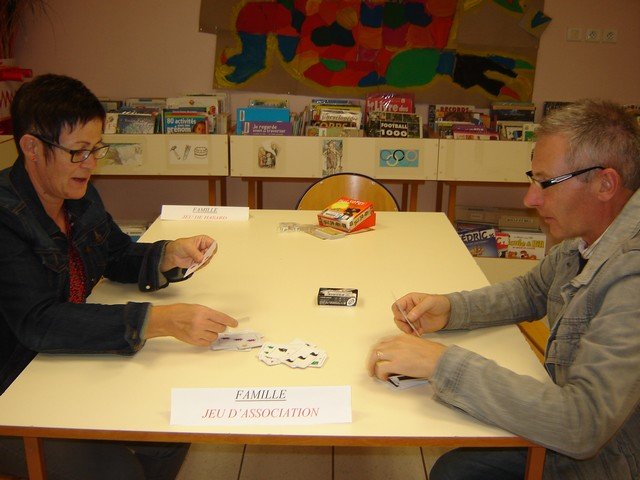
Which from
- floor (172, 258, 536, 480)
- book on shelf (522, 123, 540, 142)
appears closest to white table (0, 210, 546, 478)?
floor (172, 258, 536, 480)

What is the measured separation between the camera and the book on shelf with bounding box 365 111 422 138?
343cm

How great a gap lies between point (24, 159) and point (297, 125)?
2207 mm

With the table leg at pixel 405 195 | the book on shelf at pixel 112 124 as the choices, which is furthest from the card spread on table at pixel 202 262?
the table leg at pixel 405 195

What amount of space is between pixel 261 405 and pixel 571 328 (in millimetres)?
612

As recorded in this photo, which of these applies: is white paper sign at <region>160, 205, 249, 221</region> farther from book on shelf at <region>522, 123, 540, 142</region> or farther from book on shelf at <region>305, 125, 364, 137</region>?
book on shelf at <region>522, 123, 540, 142</region>

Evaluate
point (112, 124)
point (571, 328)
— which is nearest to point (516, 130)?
point (112, 124)

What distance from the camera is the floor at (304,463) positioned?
2.09 meters

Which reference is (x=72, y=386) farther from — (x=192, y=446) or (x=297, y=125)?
(x=297, y=125)

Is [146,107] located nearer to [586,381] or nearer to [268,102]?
[268,102]

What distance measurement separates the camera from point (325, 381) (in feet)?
3.92

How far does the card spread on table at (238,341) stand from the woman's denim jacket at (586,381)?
1.38 ft

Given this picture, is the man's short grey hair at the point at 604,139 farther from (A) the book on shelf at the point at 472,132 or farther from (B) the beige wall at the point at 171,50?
(B) the beige wall at the point at 171,50

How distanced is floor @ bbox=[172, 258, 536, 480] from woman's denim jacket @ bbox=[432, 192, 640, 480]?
95cm

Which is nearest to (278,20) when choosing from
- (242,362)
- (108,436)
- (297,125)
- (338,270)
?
(297,125)
